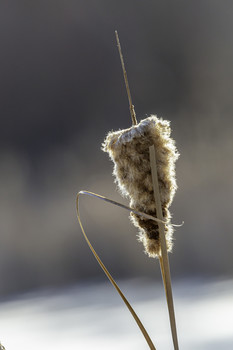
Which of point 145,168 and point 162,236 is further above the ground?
point 145,168

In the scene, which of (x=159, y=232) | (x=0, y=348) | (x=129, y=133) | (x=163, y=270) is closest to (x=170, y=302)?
(x=163, y=270)

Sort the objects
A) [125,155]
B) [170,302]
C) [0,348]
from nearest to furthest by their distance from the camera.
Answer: [170,302]
[125,155]
[0,348]

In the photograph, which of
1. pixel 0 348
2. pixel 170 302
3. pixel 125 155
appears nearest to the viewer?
pixel 170 302

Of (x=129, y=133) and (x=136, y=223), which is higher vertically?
(x=129, y=133)

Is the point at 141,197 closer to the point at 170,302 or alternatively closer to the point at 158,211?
the point at 158,211

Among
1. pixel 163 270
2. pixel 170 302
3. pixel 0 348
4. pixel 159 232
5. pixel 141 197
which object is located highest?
pixel 141 197

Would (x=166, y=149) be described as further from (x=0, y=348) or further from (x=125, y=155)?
(x=0, y=348)

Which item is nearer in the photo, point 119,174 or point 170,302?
point 170,302
